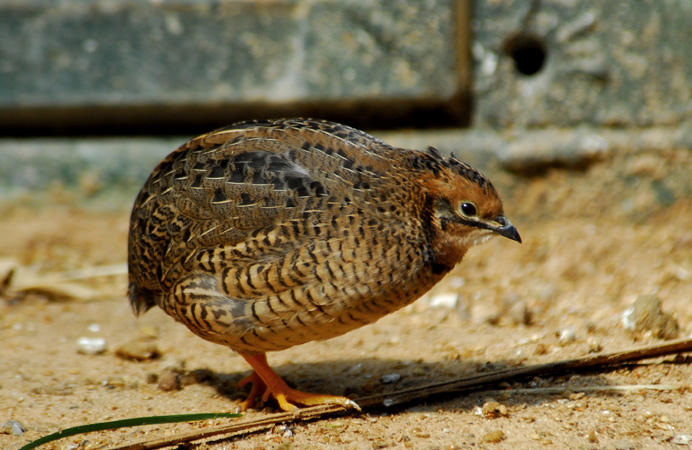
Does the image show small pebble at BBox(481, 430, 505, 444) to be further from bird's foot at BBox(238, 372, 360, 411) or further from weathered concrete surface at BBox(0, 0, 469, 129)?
weathered concrete surface at BBox(0, 0, 469, 129)

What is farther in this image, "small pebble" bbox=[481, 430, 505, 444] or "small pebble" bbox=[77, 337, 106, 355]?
"small pebble" bbox=[77, 337, 106, 355]

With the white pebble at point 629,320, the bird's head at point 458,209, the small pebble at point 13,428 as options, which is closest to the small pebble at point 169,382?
the small pebble at point 13,428

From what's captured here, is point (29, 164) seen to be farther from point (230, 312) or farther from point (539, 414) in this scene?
point (539, 414)

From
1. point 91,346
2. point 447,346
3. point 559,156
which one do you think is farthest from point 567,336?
point 91,346

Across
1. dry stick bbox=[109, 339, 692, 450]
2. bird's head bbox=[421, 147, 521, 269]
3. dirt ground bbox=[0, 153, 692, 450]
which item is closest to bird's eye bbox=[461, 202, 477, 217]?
bird's head bbox=[421, 147, 521, 269]

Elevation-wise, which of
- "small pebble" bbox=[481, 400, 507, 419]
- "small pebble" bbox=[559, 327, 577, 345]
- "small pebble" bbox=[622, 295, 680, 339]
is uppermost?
"small pebble" bbox=[622, 295, 680, 339]

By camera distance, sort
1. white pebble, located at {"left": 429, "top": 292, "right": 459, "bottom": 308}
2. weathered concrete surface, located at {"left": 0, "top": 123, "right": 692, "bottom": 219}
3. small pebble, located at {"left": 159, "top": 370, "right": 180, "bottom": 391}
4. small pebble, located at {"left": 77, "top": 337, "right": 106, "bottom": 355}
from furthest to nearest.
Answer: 1. weathered concrete surface, located at {"left": 0, "top": 123, "right": 692, "bottom": 219}
2. white pebble, located at {"left": 429, "top": 292, "right": 459, "bottom": 308}
3. small pebble, located at {"left": 77, "top": 337, "right": 106, "bottom": 355}
4. small pebble, located at {"left": 159, "top": 370, "right": 180, "bottom": 391}

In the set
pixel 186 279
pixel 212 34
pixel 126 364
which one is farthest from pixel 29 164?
pixel 186 279

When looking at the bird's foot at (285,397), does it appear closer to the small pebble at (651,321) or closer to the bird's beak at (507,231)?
the bird's beak at (507,231)
